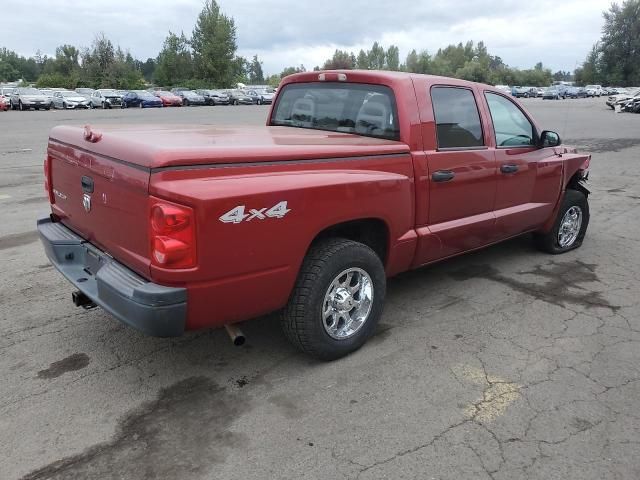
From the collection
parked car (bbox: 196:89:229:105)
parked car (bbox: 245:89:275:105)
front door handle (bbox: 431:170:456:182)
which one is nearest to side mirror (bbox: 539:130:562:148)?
front door handle (bbox: 431:170:456:182)

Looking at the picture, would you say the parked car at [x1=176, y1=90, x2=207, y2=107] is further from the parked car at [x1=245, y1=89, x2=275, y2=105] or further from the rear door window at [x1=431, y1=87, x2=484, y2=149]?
the rear door window at [x1=431, y1=87, x2=484, y2=149]

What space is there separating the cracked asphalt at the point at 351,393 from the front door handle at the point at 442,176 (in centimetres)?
106

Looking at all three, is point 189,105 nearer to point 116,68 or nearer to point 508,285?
point 116,68

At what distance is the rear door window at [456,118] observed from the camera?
4094 mm

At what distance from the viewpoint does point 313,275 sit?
3215mm

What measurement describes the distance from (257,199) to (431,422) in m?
1.50

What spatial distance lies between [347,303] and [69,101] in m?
41.1

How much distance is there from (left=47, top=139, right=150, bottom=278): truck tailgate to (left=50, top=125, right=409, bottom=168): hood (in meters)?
0.06

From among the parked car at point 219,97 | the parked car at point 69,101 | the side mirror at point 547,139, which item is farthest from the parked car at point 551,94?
the side mirror at point 547,139

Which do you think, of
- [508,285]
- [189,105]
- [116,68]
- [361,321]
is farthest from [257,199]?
[116,68]

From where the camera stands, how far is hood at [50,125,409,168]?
2.68 m

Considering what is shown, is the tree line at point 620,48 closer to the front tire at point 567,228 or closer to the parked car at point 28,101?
the parked car at point 28,101

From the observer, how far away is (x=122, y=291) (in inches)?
110

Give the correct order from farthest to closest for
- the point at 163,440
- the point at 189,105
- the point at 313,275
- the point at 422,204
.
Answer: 1. the point at 189,105
2. the point at 422,204
3. the point at 313,275
4. the point at 163,440
